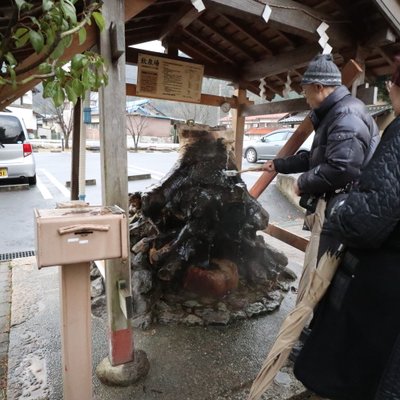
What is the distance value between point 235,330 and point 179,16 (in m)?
3.26

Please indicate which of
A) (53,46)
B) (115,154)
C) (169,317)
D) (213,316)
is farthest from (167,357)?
(53,46)

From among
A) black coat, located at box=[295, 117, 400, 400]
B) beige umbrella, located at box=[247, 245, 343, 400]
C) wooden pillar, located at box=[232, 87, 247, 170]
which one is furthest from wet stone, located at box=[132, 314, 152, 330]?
wooden pillar, located at box=[232, 87, 247, 170]

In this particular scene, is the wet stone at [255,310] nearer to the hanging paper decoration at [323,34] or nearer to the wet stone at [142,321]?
the wet stone at [142,321]

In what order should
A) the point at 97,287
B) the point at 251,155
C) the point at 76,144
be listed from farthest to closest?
the point at 251,155 < the point at 76,144 < the point at 97,287

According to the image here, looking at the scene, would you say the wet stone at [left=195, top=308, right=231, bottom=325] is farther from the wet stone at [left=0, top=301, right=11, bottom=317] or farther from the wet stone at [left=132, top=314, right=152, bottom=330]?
the wet stone at [left=0, top=301, right=11, bottom=317]

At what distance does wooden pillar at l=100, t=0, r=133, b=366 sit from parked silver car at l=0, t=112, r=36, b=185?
8.32 m

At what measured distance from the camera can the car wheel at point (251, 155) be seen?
53.4 feet

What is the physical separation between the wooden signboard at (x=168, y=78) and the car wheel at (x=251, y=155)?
12.0 meters

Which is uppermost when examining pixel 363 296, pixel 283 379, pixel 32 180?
pixel 363 296

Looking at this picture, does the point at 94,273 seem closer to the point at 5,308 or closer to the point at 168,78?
the point at 5,308

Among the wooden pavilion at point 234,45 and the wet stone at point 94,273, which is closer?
the wooden pavilion at point 234,45

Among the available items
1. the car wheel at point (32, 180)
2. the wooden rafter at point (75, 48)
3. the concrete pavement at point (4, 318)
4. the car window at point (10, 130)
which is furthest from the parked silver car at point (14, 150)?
the wooden rafter at point (75, 48)

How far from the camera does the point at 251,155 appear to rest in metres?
16.5

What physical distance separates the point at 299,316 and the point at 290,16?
2.36 metres
